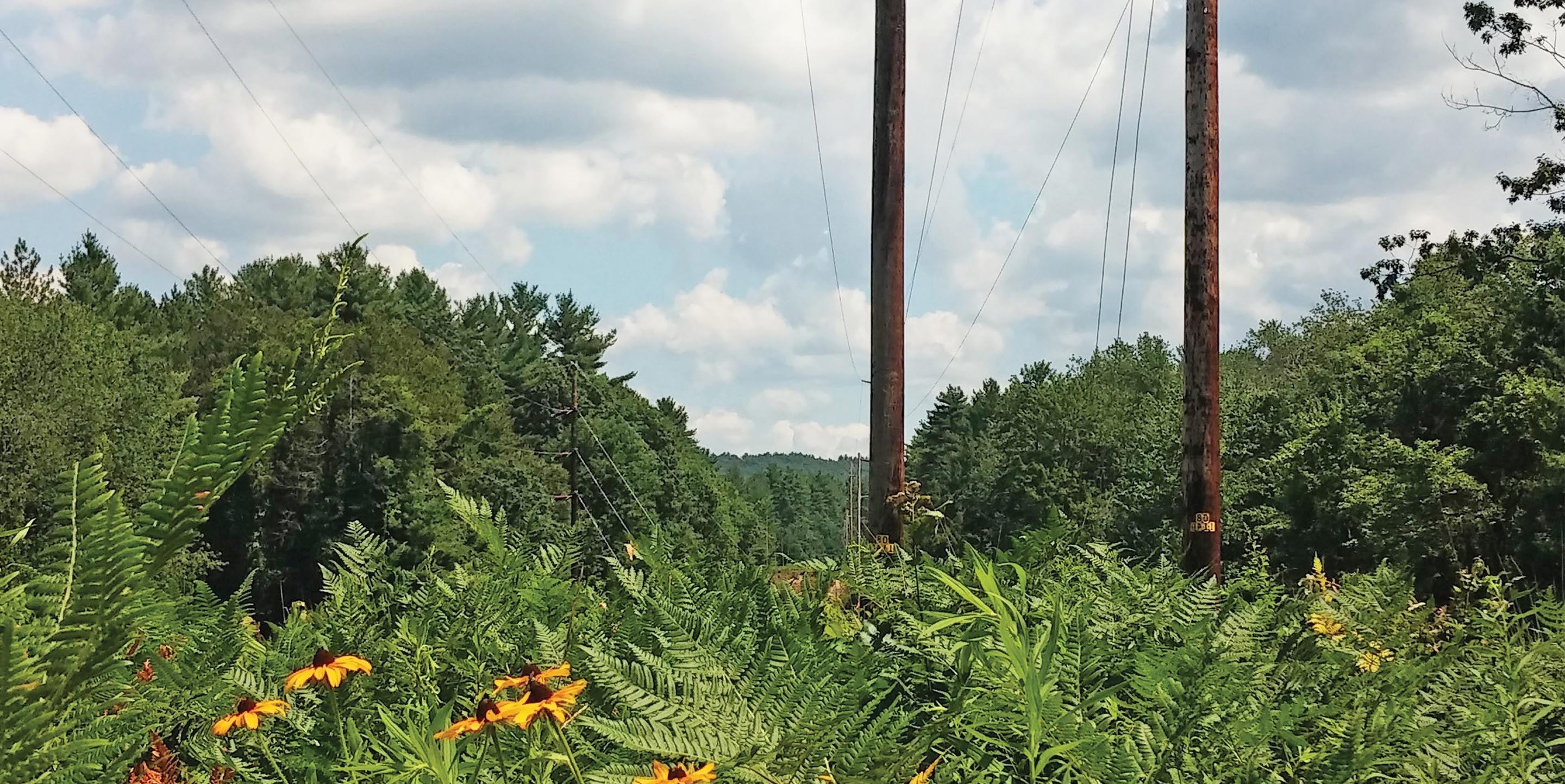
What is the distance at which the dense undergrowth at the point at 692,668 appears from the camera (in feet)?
1.43

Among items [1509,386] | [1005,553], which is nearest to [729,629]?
[1005,553]

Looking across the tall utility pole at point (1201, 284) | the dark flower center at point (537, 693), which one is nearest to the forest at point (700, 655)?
the dark flower center at point (537, 693)

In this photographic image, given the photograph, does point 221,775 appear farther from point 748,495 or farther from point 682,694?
point 748,495

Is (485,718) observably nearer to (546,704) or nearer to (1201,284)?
(546,704)

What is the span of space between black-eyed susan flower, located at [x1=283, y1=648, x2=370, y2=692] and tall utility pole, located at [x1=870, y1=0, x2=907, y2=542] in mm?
8524

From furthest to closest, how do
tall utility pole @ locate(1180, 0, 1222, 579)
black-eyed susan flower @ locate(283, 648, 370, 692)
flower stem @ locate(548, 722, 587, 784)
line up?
1. tall utility pole @ locate(1180, 0, 1222, 579)
2. black-eyed susan flower @ locate(283, 648, 370, 692)
3. flower stem @ locate(548, 722, 587, 784)

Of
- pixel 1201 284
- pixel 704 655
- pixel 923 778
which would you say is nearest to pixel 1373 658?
pixel 923 778

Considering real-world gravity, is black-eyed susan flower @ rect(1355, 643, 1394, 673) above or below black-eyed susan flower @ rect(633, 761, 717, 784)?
above

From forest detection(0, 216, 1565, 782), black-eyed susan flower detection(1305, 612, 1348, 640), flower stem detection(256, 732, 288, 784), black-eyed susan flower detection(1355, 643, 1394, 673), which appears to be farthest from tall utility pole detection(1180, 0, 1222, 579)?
flower stem detection(256, 732, 288, 784)

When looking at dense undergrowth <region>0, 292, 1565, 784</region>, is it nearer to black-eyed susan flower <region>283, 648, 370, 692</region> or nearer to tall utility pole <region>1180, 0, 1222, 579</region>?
black-eyed susan flower <region>283, 648, 370, 692</region>

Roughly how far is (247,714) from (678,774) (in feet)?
2.37

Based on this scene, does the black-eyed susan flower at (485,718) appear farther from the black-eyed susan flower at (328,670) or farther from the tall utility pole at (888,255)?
the tall utility pole at (888,255)

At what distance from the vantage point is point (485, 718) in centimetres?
115

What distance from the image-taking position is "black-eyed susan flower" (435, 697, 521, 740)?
113 cm
